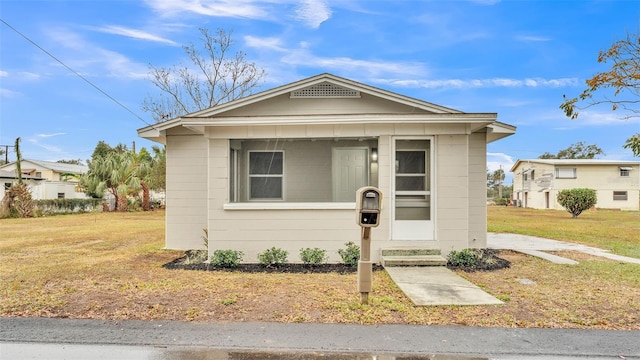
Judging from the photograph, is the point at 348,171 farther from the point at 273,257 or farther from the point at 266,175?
the point at 273,257

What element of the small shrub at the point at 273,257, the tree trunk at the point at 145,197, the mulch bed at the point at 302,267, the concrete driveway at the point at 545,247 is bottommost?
the concrete driveway at the point at 545,247

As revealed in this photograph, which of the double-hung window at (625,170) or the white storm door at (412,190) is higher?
the double-hung window at (625,170)

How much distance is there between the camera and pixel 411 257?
696 cm

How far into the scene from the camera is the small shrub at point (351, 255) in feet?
23.2

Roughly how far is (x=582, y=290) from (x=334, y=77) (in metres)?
6.36

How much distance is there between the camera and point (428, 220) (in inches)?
294

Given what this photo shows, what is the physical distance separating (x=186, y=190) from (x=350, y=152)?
4.56 metres

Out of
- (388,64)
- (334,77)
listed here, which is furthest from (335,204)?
(388,64)

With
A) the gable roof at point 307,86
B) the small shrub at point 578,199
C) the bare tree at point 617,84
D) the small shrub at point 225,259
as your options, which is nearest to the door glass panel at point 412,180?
the gable roof at point 307,86

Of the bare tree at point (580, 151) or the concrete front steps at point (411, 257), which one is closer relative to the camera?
the concrete front steps at point (411, 257)

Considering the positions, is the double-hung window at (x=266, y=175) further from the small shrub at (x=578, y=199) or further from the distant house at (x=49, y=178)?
the distant house at (x=49, y=178)

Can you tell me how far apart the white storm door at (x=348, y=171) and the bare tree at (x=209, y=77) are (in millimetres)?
16566

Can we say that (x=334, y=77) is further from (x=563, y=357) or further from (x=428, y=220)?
Result: (x=563, y=357)

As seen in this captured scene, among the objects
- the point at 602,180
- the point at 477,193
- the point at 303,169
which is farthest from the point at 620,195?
the point at 303,169
